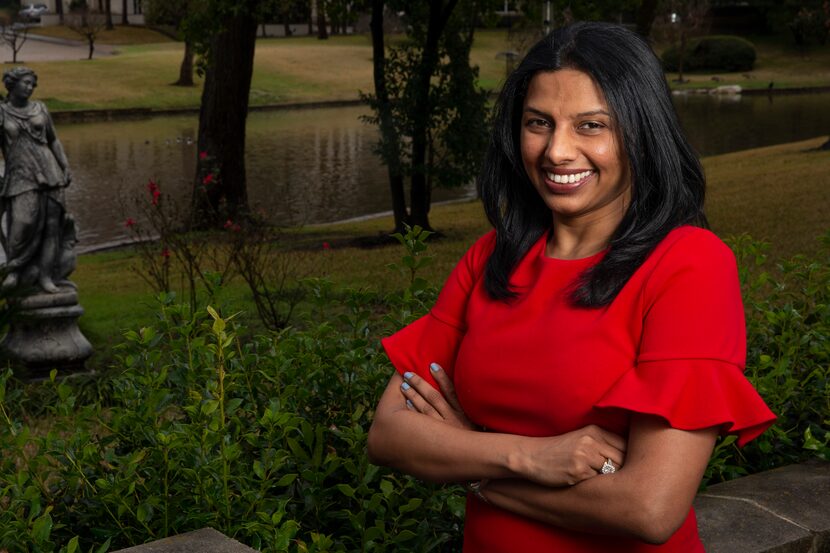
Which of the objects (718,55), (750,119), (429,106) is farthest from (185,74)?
(429,106)

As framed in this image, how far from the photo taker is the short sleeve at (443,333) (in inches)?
91.8

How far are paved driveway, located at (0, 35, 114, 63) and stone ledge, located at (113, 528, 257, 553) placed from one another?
55.6 meters

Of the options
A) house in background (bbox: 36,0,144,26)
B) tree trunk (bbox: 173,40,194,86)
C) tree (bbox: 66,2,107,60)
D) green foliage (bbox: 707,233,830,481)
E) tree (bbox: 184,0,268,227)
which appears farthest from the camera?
house in background (bbox: 36,0,144,26)

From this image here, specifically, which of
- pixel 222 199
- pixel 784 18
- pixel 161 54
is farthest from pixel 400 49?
pixel 784 18

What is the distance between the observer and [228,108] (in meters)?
18.0

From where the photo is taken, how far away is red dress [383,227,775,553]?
188 centimetres

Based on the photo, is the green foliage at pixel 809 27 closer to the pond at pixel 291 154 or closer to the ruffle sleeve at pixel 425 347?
the pond at pixel 291 154

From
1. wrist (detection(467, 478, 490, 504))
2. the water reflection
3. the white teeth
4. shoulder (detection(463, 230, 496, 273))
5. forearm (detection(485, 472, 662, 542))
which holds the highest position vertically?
the white teeth

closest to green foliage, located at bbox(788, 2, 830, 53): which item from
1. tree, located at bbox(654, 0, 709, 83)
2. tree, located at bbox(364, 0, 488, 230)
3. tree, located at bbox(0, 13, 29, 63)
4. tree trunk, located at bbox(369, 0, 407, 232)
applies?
tree, located at bbox(654, 0, 709, 83)

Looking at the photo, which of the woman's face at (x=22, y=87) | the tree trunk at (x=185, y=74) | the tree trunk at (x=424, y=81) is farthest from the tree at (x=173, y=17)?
the woman's face at (x=22, y=87)

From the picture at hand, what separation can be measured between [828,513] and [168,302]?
2.07 meters

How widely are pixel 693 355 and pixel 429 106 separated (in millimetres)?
13328

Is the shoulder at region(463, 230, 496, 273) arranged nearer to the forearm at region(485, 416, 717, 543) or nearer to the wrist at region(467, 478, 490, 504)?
the wrist at region(467, 478, 490, 504)

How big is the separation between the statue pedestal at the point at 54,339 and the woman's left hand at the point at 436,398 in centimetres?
714
